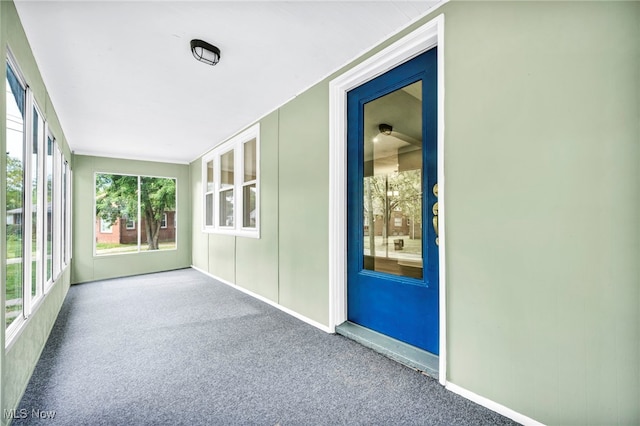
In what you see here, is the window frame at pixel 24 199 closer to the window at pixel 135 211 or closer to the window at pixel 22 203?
the window at pixel 22 203

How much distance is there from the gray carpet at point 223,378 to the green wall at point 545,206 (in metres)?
0.45

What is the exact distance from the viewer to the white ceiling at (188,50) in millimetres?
1904

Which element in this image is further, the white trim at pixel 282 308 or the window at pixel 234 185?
the window at pixel 234 185

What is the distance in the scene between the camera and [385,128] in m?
2.55

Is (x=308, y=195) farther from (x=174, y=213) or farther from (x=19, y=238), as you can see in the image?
(x=174, y=213)

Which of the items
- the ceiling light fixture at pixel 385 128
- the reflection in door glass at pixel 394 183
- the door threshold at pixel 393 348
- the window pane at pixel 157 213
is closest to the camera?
the door threshold at pixel 393 348

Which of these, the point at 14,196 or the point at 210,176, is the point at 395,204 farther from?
the point at 210,176

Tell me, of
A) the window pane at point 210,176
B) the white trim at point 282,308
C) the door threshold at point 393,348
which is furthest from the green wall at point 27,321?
the window pane at point 210,176

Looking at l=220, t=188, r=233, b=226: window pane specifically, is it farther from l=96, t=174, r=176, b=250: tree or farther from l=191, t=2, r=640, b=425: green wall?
l=191, t=2, r=640, b=425: green wall

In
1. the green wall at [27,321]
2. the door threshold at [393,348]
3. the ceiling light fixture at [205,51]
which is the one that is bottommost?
the door threshold at [393,348]

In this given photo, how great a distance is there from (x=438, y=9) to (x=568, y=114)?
113 centimetres

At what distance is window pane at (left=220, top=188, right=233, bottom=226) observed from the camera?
192 inches

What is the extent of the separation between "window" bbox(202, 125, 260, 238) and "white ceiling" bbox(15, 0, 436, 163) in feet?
2.17

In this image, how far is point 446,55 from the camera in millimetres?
1857
